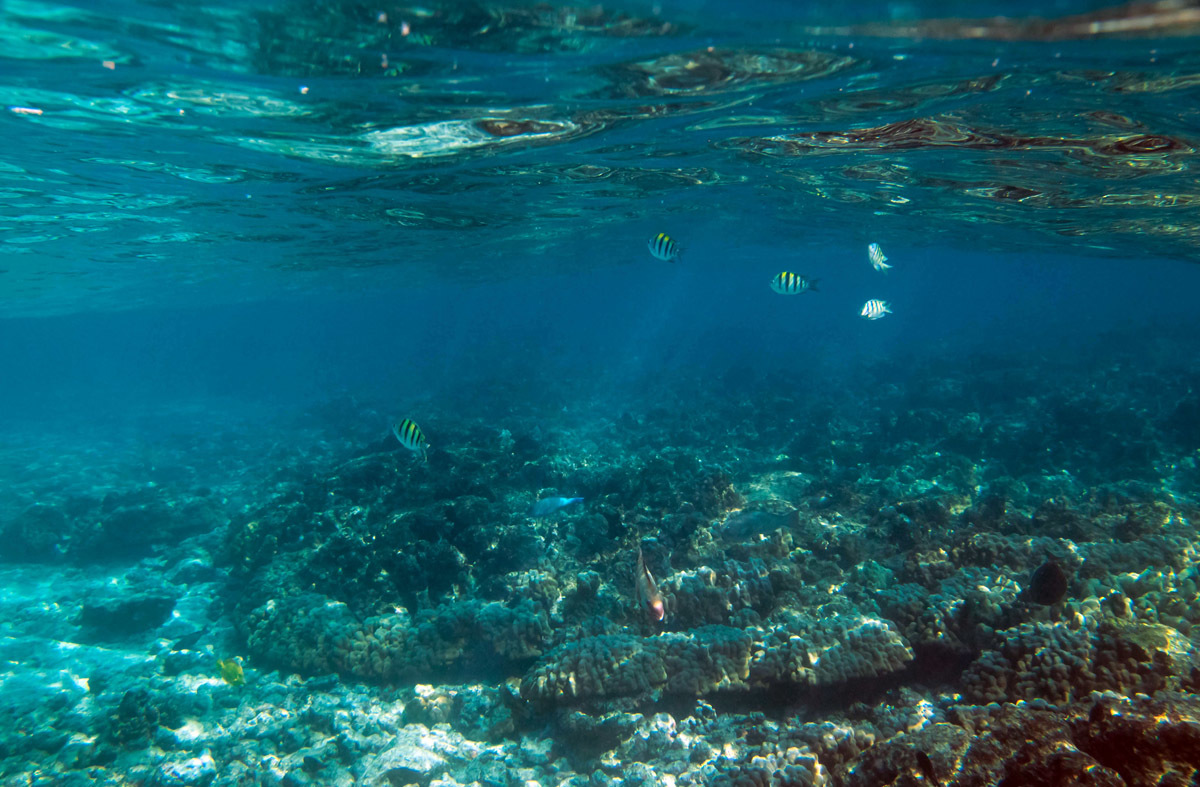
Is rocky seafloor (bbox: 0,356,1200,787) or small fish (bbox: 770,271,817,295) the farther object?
small fish (bbox: 770,271,817,295)

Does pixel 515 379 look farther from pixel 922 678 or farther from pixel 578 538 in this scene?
pixel 922 678

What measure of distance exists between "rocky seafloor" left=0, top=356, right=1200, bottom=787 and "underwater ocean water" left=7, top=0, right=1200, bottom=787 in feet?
0.21

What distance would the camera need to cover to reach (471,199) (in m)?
18.1

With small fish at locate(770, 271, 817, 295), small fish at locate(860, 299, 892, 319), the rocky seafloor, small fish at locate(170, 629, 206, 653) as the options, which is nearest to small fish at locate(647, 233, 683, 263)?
small fish at locate(770, 271, 817, 295)

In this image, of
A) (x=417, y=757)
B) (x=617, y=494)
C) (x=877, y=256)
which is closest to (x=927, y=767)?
(x=417, y=757)

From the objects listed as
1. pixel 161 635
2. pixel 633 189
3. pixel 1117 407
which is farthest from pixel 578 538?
pixel 1117 407

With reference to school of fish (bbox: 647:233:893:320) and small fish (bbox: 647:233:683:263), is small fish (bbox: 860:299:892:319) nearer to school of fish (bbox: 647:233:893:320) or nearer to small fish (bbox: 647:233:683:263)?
school of fish (bbox: 647:233:893:320)

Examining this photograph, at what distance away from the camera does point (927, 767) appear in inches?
183

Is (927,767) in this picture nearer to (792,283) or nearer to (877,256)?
(792,283)

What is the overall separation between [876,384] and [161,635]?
28.4 m

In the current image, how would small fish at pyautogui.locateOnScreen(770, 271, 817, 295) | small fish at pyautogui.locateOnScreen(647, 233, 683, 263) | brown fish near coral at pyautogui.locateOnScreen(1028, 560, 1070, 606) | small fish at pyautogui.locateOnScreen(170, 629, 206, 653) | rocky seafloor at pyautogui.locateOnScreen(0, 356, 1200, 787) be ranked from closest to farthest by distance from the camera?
rocky seafloor at pyautogui.locateOnScreen(0, 356, 1200, 787)
brown fish near coral at pyautogui.locateOnScreen(1028, 560, 1070, 606)
small fish at pyautogui.locateOnScreen(647, 233, 683, 263)
small fish at pyautogui.locateOnScreen(770, 271, 817, 295)
small fish at pyautogui.locateOnScreen(170, 629, 206, 653)

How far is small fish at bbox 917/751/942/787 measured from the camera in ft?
15.0

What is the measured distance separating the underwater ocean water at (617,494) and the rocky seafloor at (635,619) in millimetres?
63

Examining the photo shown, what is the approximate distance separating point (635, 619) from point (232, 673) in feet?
20.5
